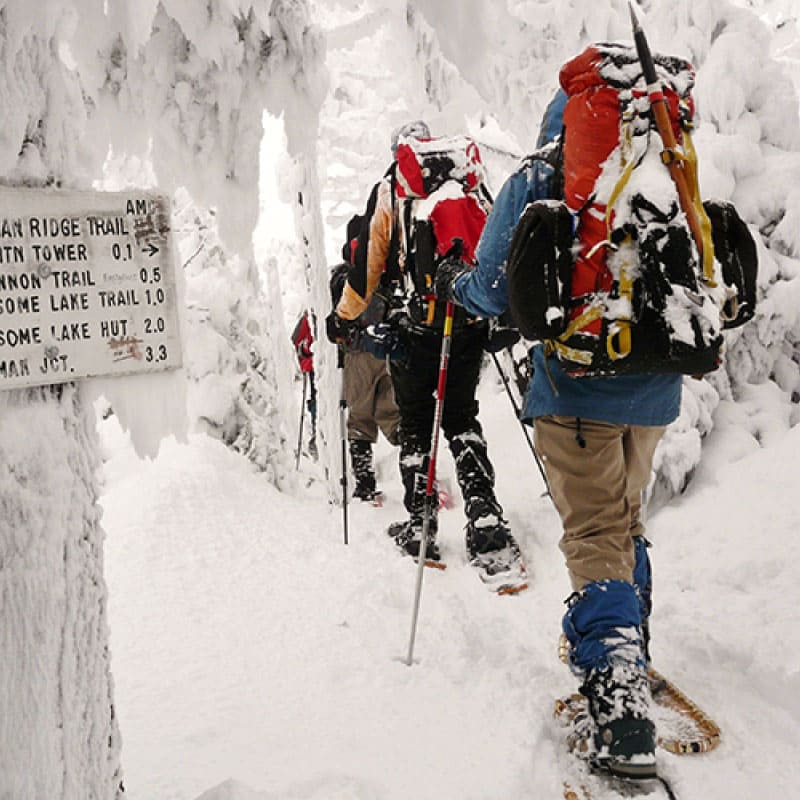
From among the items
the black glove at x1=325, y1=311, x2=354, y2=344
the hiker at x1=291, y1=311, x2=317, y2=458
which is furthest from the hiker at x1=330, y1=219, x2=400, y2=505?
the hiker at x1=291, y1=311, x2=317, y2=458

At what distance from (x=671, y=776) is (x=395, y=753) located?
0.92 meters

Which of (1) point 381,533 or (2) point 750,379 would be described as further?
(2) point 750,379

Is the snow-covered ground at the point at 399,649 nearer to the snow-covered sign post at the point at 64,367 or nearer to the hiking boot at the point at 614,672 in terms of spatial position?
the hiking boot at the point at 614,672

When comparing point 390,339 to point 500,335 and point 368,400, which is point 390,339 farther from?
point 368,400

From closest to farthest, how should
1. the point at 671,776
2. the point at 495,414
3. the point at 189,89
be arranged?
the point at 671,776, the point at 189,89, the point at 495,414

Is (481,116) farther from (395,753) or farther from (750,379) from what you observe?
(395,753)

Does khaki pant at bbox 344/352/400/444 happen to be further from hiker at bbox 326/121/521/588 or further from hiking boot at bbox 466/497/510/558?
hiking boot at bbox 466/497/510/558

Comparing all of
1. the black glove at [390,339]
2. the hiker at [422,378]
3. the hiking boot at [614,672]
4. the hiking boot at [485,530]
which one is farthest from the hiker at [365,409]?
the hiking boot at [614,672]

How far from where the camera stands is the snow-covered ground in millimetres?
2348

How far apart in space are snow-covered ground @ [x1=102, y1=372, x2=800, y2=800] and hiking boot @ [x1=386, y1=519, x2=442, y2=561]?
0.10 m

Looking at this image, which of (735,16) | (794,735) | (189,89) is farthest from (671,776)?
Answer: (735,16)

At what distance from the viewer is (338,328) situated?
16.7 ft

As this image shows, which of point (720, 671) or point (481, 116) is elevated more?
point (481, 116)

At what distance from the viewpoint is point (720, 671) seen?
120 inches
